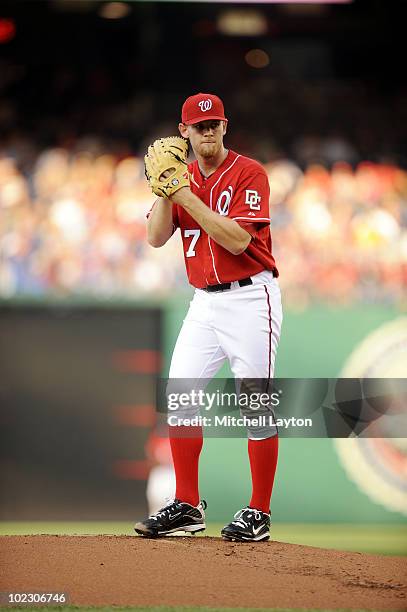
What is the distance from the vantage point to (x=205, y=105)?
2479 mm

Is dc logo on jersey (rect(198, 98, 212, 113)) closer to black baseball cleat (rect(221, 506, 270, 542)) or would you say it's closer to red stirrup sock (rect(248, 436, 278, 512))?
red stirrup sock (rect(248, 436, 278, 512))

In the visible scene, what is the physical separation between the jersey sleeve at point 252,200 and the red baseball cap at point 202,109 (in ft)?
0.59

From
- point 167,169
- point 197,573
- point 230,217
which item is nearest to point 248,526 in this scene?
point 197,573

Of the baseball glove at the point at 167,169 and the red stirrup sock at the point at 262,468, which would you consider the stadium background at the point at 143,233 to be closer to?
the red stirrup sock at the point at 262,468

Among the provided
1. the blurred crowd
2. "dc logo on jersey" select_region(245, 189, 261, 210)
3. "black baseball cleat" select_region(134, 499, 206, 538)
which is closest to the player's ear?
"dc logo on jersey" select_region(245, 189, 261, 210)

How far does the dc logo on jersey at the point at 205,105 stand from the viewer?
8.11 ft

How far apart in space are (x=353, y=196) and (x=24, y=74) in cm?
112

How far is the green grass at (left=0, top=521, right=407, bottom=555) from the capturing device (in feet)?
8.53

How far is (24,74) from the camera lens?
2.88 meters

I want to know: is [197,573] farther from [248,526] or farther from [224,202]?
[224,202]

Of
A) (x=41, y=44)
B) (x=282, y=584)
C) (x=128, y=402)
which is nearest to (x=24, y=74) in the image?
(x=41, y=44)

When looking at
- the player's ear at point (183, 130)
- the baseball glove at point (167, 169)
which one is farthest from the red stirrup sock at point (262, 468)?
the player's ear at point (183, 130)

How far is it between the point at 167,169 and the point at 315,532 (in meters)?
1.14

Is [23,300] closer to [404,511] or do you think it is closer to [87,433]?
[87,433]
